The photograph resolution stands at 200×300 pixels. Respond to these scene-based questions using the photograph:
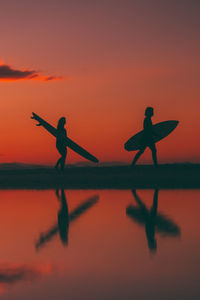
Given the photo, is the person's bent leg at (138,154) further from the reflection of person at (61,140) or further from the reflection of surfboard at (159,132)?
the reflection of person at (61,140)

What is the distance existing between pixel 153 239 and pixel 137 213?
7.05ft

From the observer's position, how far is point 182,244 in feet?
14.6

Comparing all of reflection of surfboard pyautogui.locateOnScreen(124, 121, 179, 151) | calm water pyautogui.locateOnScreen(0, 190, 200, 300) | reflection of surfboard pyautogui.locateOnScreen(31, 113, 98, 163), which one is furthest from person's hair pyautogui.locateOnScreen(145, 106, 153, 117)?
calm water pyautogui.locateOnScreen(0, 190, 200, 300)

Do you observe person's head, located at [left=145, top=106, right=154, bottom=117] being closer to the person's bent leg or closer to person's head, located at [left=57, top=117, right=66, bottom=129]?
the person's bent leg

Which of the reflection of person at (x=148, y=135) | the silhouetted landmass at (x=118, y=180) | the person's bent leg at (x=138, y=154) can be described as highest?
the reflection of person at (x=148, y=135)

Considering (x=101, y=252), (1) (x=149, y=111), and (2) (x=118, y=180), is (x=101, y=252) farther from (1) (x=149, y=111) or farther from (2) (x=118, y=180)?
(1) (x=149, y=111)

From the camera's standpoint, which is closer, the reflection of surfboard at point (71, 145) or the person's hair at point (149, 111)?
the person's hair at point (149, 111)

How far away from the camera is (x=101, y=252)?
4148 millimetres

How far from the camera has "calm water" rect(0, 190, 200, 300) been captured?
9.75 ft

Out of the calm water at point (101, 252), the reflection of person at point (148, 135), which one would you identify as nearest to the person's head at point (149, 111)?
the reflection of person at point (148, 135)

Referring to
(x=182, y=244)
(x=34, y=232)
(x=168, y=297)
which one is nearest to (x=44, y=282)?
(x=168, y=297)

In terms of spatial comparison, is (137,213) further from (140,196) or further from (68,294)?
(68,294)

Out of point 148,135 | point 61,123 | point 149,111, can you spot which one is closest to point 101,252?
point 148,135

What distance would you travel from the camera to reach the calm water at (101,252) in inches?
117
